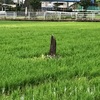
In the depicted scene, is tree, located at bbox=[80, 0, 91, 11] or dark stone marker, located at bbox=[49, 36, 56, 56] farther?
tree, located at bbox=[80, 0, 91, 11]

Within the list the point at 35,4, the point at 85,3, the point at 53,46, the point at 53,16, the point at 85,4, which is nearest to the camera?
the point at 53,46

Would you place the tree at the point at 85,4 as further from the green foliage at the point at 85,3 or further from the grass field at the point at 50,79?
the grass field at the point at 50,79

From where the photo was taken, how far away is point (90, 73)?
6.80 m

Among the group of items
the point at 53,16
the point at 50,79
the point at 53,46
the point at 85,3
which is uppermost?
the point at 85,3

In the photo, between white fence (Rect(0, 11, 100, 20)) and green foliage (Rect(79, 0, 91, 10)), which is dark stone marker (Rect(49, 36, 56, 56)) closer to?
white fence (Rect(0, 11, 100, 20))

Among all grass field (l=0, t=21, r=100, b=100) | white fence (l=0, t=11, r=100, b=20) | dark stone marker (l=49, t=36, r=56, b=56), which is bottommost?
white fence (l=0, t=11, r=100, b=20)

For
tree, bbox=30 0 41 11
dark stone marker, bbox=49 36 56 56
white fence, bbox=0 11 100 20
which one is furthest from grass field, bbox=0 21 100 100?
tree, bbox=30 0 41 11

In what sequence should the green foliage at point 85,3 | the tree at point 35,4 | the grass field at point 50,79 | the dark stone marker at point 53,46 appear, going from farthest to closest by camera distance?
1. the green foliage at point 85,3
2. the tree at point 35,4
3. the dark stone marker at point 53,46
4. the grass field at point 50,79

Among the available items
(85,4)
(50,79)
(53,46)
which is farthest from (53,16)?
(50,79)

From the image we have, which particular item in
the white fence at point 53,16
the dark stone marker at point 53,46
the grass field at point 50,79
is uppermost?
the dark stone marker at point 53,46

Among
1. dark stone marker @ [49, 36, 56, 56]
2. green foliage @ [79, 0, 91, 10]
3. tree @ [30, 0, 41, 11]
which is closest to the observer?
dark stone marker @ [49, 36, 56, 56]

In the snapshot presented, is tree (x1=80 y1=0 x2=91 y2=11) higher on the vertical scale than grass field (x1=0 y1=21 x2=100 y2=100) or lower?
higher

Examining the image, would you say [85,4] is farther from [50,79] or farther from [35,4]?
[50,79]

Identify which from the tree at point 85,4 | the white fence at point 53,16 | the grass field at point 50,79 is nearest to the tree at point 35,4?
the tree at point 85,4
